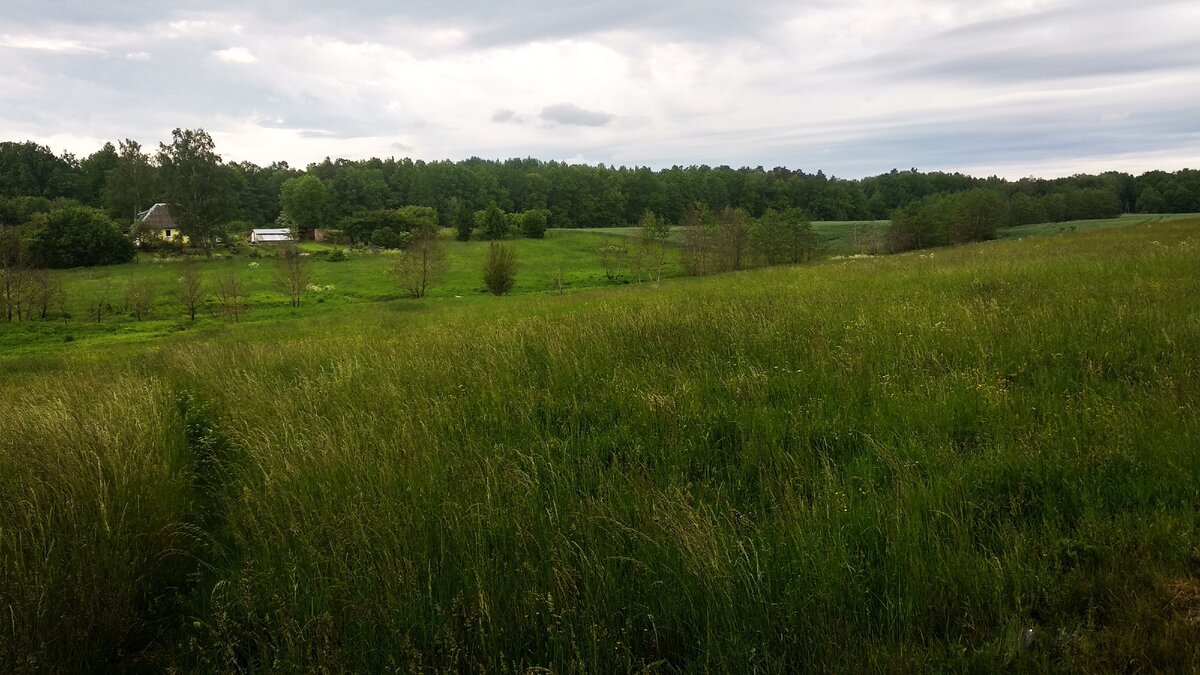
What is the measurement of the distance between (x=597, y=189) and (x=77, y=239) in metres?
87.1

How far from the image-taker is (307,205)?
96.5 metres

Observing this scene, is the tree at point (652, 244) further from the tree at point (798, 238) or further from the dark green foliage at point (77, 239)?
the dark green foliage at point (77, 239)

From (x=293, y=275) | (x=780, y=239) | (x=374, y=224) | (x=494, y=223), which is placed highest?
(x=494, y=223)

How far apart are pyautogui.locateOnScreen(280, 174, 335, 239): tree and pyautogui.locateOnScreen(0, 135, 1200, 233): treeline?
9.85ft

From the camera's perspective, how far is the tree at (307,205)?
316 ft

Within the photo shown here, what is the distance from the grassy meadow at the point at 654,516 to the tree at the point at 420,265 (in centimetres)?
4110

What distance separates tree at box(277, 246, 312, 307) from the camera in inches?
1694

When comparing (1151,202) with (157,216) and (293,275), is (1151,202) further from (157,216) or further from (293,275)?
(157,216)

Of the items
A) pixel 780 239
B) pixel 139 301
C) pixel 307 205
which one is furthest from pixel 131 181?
pixel 780 239

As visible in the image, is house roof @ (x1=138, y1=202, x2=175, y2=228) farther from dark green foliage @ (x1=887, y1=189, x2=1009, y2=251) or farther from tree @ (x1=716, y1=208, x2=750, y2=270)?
dark green foliage @ (x1=887, y1=189, x2=1009, y2=251)

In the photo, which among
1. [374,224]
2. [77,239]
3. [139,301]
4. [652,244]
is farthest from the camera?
[374,224]

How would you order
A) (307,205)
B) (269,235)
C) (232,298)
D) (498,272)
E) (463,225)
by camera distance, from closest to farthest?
1. (498,272)
2. (232,298)
3. (463,225)
4. (269,235)
5. (307,205)

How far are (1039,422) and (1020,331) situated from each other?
2734 mm

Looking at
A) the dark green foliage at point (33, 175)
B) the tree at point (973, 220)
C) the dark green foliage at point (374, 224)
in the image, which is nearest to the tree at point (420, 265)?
the dark green foliage at point (374, 224)
